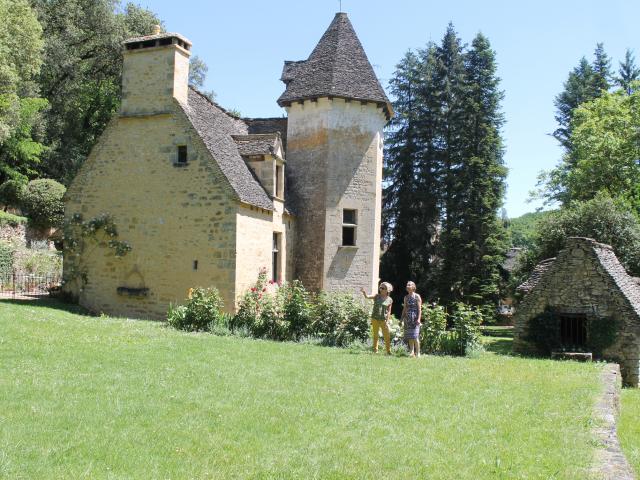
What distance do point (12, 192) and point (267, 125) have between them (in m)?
17.9

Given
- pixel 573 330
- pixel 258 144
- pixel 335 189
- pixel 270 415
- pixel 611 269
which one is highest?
pixel 258 144

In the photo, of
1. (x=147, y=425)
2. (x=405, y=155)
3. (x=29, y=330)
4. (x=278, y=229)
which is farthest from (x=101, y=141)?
(x=405, y=155)

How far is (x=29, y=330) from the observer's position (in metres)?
13.0

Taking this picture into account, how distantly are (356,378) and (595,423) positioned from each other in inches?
163

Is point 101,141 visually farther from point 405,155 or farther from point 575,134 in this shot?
point 575,134

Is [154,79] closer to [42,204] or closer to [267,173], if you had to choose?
[267,173]

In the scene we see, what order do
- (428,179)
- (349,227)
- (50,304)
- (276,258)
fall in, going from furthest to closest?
1. (428,179)
2. (349,227)
3. (276,258)
4. (50,304)

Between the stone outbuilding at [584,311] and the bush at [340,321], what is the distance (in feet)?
20.1

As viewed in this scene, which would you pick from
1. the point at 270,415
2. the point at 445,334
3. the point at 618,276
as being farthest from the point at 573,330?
the point at 270,415

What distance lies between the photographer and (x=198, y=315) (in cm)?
1648

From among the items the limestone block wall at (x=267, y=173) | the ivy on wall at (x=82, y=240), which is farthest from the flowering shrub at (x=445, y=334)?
the ivy on wall at (x=82, y=240)

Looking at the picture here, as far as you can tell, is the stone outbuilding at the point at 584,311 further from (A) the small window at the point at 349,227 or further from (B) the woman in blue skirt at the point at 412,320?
(A) the small window at the point at 349,227

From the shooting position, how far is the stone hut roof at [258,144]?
20891 millimetres

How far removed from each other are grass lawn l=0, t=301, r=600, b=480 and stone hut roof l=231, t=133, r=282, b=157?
9.95 meters
